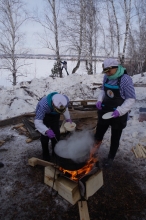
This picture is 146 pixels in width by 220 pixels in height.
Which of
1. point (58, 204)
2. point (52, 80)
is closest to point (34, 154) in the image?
point (58, 204)

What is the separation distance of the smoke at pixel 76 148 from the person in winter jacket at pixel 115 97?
61cm

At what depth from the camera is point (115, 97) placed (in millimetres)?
3205

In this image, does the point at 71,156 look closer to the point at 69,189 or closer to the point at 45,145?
the point at 69,189

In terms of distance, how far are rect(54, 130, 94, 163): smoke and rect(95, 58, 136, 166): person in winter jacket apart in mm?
614

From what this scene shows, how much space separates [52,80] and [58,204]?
9.76 m

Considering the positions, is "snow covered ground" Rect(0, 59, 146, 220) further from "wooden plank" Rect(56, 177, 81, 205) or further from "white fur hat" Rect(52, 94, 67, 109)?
"white fur hat" Rect(52, 94, 67, 109)

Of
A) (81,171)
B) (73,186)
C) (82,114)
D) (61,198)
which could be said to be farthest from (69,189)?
(82,114)

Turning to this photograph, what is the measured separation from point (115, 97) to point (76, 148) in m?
1.22

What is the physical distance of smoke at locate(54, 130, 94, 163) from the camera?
2.45m

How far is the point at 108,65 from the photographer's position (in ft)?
9.61

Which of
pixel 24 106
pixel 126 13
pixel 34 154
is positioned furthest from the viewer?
pixel 126 13

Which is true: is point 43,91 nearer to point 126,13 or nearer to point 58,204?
point 58,204

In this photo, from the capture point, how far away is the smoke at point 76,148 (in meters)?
2.45

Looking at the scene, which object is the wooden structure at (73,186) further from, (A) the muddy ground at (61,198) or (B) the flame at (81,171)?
(A) the muddy ground at (61,198)
